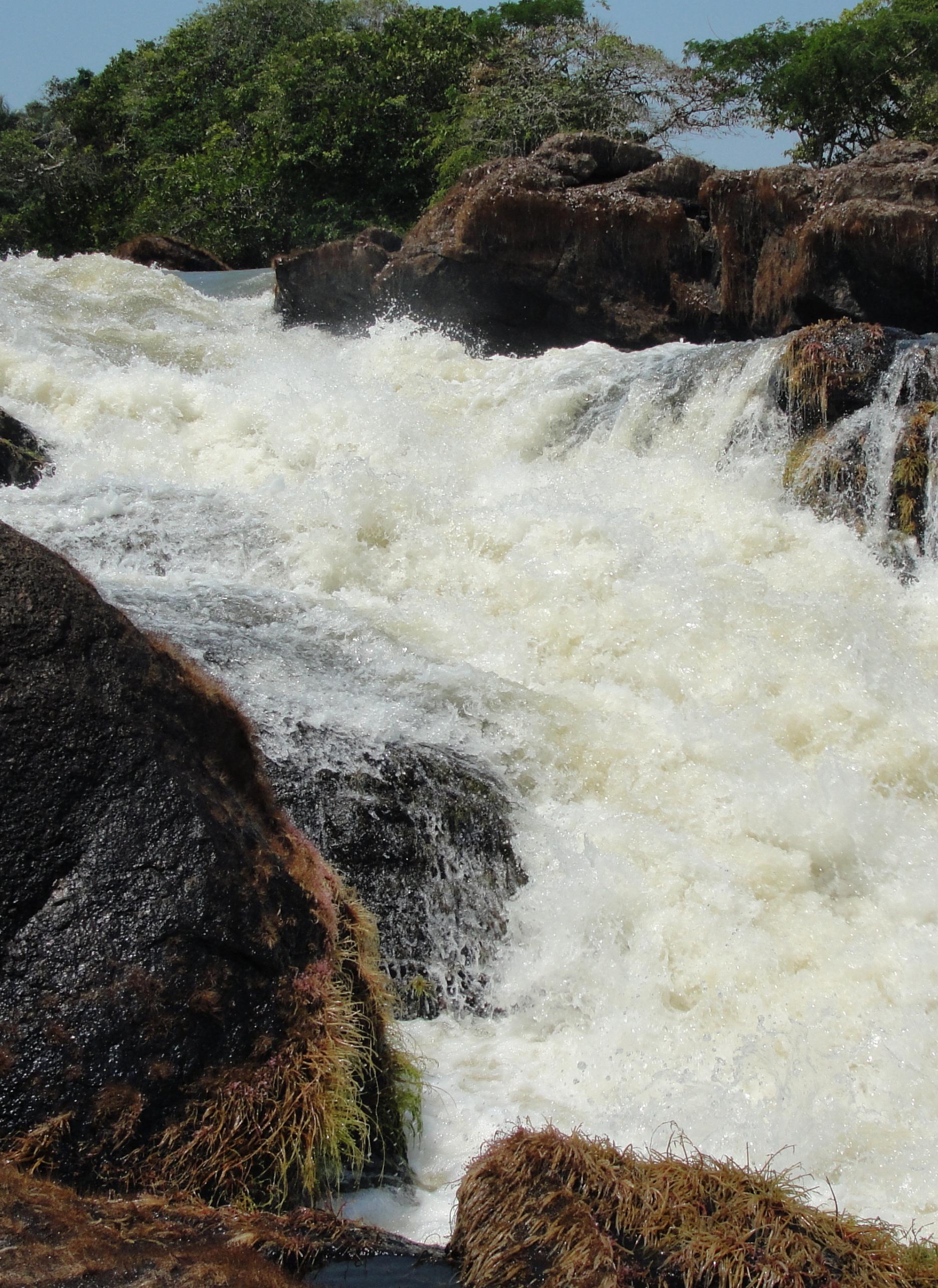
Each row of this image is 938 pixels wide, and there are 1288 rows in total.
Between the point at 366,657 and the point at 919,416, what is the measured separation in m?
5.38

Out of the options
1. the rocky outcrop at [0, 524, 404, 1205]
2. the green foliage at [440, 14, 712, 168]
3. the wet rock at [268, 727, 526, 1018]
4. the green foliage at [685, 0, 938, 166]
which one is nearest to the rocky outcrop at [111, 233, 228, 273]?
the green foliage at [440, 14, 712, 168]

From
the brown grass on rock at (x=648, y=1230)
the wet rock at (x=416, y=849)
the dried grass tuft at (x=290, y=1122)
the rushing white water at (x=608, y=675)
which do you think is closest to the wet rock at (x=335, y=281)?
the rushing white water at (x=608, y=675)

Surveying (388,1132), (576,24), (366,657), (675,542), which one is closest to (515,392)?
(675,542)

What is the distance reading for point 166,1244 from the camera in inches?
93.1

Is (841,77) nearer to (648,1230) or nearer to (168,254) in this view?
(168,254)

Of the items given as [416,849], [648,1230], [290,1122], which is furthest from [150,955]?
[416,849]

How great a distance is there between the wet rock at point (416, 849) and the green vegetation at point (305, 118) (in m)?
19.0

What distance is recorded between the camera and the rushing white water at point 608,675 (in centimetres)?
400

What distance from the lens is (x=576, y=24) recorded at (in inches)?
875

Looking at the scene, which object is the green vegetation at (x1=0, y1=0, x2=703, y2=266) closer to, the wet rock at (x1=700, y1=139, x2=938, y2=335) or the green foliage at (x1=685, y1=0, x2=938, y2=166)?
the green foliage at (x1=685, y1=0, x2=938, y2=166)

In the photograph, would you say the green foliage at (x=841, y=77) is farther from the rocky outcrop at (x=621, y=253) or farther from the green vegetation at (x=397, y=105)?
the rocky outcrop at (x=621, y=253)

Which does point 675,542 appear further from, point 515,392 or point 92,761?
point 92,761

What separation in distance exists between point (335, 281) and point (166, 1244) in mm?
15419

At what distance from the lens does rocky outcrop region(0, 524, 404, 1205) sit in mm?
2631
